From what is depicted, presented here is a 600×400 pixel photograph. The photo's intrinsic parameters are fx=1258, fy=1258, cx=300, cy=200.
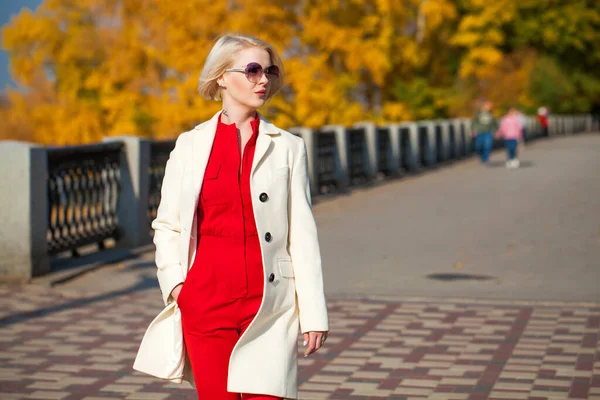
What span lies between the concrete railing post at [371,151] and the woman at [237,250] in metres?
22.0

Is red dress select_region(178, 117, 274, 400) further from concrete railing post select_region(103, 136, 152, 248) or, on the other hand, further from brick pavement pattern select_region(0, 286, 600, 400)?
concrete railing post select_region(103, 136, 152, 248)

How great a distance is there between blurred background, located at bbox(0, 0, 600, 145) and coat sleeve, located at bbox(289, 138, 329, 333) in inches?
1294

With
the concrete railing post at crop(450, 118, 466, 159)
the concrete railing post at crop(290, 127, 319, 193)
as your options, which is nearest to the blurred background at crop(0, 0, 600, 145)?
the concrete railing post at crop(450, 118, 466, 159)

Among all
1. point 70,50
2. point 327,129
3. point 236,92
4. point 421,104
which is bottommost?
→ point 236,92

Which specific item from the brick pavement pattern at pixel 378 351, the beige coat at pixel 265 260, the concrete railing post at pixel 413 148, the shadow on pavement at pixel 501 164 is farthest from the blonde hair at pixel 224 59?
the shadow on pavement at pixel 501 164

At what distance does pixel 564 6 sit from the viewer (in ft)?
258

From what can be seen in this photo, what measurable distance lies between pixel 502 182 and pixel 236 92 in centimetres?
2121

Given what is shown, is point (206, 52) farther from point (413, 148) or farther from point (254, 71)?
point (254, 71)

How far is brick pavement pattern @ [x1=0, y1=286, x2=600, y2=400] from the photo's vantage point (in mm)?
6652

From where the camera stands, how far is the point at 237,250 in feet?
12.4

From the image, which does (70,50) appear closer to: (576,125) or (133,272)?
(576,125)

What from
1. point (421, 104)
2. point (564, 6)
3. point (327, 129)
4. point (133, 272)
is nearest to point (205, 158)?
point (133, 272)

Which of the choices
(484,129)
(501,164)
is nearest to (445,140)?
(501,164)

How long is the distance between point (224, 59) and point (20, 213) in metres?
7.65
